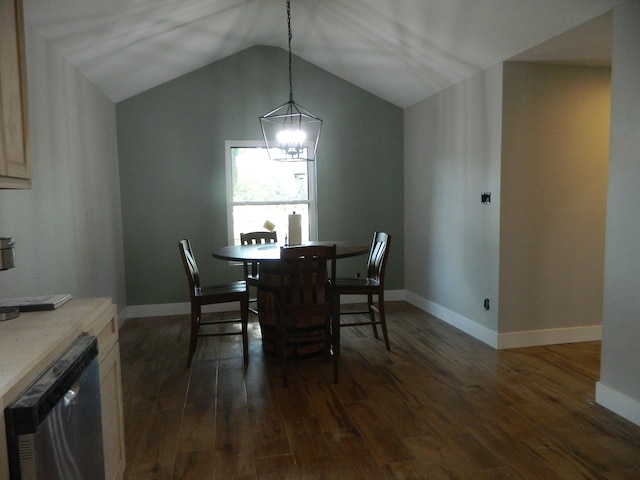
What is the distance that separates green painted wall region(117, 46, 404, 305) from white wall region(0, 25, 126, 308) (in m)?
0.39

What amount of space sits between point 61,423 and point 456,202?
377 cm

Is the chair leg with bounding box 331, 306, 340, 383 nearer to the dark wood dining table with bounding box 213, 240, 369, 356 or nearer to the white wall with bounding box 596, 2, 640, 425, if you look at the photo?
the dark wood dining table with bounding box 213, 240, 369, 356

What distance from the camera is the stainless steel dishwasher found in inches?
40.5

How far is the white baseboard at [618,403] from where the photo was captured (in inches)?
97.9

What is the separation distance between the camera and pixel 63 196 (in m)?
3.13

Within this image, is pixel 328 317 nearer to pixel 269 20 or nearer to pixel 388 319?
pixel 388 319

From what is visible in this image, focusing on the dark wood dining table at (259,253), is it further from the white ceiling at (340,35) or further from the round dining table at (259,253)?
the white ceiling at (340,35)

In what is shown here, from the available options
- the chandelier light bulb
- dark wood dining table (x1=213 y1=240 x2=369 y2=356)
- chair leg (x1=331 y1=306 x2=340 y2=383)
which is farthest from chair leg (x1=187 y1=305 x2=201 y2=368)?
the chandelier light bulb

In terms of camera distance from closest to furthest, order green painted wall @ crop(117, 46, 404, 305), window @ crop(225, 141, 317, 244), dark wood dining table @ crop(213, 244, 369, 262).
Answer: dark wood dining table @ crop(213, 244, 369, 262), green painted wall @ crop(117, 46, 404, 305), window @ crop(225, 141, 317, 244)

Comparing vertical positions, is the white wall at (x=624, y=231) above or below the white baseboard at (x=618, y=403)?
above

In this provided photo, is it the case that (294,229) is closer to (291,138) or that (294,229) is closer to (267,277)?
(267,277)

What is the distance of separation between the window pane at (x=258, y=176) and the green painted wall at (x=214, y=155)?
0.15m

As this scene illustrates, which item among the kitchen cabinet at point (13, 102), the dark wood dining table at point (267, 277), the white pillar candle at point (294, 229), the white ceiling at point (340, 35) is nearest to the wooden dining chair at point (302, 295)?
the dark wood dining table at point (267, 277)

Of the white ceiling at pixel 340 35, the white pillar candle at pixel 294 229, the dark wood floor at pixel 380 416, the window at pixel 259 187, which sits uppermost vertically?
the white ceiling at pixel 340 35
